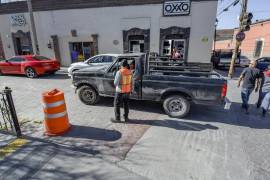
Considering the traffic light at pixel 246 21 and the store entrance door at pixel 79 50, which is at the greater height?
the traffic light at pixel 246 21

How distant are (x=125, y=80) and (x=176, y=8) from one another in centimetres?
1080

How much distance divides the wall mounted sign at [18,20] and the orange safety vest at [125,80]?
16.8 meters

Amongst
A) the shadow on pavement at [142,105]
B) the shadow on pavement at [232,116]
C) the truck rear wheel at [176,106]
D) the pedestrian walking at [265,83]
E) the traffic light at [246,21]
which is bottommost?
the shadow on pavement at [232,116]

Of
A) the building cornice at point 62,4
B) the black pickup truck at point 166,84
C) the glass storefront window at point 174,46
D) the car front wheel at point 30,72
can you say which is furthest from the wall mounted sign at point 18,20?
the black pickup truck at point 166,84

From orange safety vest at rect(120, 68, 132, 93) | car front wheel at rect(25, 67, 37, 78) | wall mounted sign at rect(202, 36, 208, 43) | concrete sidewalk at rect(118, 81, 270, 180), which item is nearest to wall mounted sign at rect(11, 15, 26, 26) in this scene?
car front wheel at rect(25, 67, 37, 78)

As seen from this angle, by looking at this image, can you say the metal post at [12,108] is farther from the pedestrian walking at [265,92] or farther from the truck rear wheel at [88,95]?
the pedestrian walking at [265,92]

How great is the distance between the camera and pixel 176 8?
13164 millimetres

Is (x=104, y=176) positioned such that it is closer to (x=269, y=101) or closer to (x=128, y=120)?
(x=128, y=120)

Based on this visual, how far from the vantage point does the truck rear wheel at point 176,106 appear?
5125 millimetres

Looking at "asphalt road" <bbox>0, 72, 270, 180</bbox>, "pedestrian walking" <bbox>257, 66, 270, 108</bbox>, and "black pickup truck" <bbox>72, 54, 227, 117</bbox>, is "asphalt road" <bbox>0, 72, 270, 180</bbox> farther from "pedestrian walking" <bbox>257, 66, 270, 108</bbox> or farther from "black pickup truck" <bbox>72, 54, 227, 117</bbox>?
"pedestrian walking" <bbox>257, 66, 270, 108</bbox>

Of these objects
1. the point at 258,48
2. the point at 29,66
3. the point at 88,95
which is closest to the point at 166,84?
the point at 88,95

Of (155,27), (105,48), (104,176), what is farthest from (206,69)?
(105,48)

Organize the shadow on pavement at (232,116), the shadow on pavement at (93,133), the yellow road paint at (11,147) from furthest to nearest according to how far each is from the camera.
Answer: the shadow on pavement at (232,116)
the shadow on pavement at (93,133)
the yellow road paint at (11,147)

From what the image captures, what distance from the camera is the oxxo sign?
1299 centimetres
